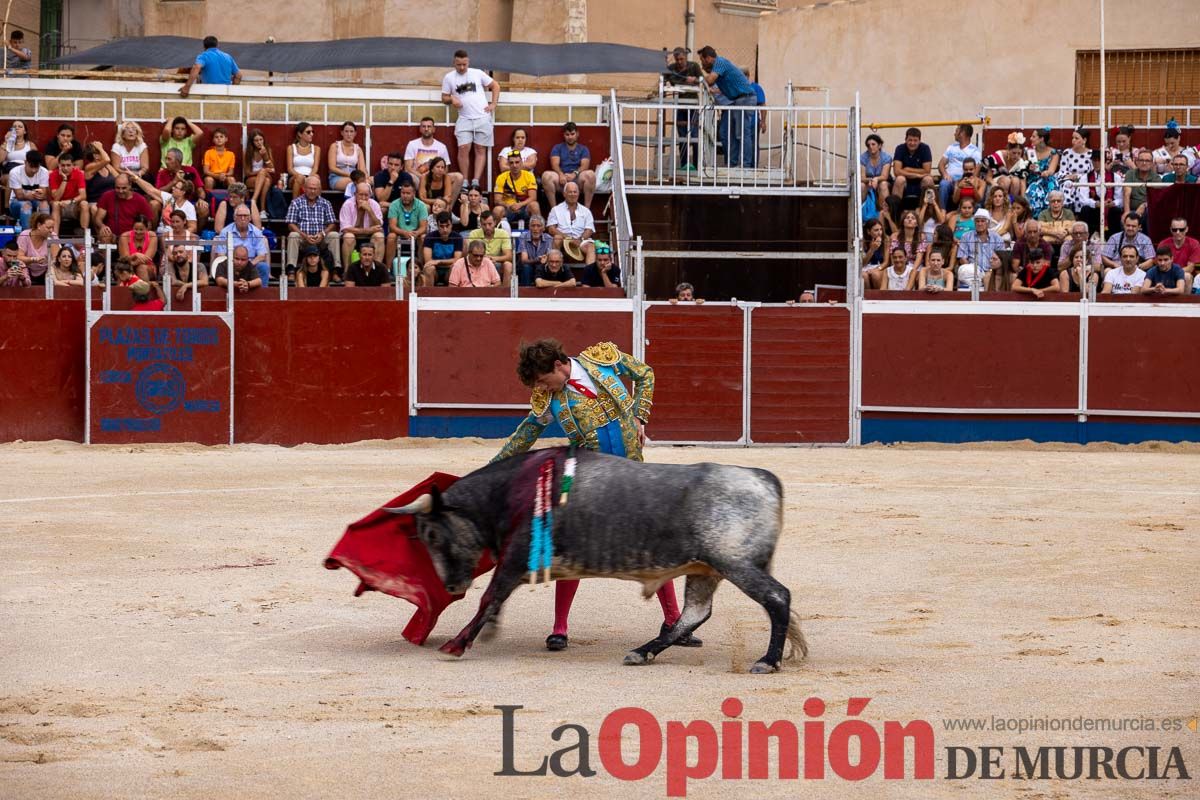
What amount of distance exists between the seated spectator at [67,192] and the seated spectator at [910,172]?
25.4 feet

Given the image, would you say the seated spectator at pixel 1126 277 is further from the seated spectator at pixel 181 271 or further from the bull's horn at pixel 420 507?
the bull's horn at pixel 420 507

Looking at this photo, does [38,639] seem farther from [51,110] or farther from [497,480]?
[51,110]

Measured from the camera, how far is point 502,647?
6.78m

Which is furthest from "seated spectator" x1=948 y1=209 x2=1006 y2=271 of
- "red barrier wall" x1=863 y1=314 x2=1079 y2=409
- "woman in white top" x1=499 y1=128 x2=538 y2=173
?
"woman in white top" x1=499 y1=128 x2=538 y2=173

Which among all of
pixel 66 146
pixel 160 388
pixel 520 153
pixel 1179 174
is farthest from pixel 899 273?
pixel 66 146

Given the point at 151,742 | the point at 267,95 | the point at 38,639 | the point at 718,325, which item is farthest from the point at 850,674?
the point at 267,95

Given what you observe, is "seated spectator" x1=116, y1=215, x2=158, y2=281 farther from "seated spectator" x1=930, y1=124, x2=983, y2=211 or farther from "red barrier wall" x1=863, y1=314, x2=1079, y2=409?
"seated spectator" x1=930, y1=124, x2=983, y2=211

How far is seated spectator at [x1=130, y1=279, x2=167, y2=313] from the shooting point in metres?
14.7

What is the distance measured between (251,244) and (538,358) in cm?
944

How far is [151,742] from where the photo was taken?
17.0 feet

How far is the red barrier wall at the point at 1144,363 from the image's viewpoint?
49.5 ft

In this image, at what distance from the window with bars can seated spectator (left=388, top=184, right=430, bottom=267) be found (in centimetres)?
1064

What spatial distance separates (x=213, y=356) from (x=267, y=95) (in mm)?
5374

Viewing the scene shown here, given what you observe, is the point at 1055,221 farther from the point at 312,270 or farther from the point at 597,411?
the point at 597,411
